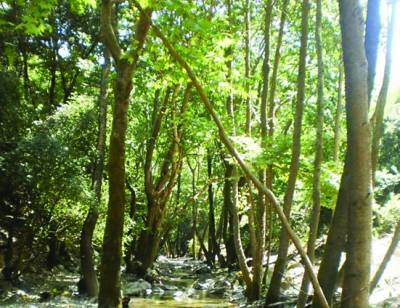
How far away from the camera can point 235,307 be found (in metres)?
11.9

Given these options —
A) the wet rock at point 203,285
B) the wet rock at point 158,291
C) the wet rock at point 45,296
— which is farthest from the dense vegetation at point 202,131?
the wet rock at point 203,285

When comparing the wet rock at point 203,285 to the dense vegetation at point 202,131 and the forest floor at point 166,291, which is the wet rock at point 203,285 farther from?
the dense vegetation at point 202,131

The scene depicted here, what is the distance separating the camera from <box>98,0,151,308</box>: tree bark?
7805mm

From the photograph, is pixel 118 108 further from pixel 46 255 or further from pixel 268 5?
pixel 46 255

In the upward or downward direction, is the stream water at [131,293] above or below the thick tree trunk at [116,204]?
below

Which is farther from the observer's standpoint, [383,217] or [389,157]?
[389,157]

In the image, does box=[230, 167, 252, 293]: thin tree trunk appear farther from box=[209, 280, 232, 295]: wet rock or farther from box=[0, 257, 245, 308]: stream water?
box=[209, 280, 232, 295]: wet rock

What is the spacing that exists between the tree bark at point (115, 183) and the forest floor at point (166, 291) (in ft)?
7.81

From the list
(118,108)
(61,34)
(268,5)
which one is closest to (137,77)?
(61,34)

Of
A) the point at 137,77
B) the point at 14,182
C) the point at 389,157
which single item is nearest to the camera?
Answer: the point at 14,182

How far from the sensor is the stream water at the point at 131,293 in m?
11.8

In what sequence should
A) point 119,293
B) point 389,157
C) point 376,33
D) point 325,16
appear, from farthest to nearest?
point 389,157
point 325,16
point 119,293
point 376,33

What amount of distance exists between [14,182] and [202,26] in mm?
7893

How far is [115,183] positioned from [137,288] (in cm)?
888
